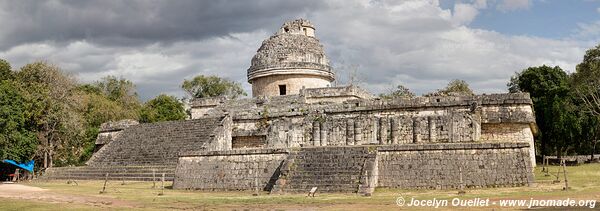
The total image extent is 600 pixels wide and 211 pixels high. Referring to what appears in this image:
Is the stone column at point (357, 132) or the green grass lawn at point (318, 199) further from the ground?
the stone column at point (357, 132)

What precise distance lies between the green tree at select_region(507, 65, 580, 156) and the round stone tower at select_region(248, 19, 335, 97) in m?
12.1

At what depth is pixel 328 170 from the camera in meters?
18.0

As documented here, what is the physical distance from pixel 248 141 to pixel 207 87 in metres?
30.6

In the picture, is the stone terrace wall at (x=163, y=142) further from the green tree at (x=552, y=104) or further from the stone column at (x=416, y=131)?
the green tree at (x=552, y=104)

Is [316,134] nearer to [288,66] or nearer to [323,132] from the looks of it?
[323,132]

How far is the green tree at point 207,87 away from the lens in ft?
182

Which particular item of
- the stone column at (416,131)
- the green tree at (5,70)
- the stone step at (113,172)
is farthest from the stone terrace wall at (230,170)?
the green tree at (5,70)

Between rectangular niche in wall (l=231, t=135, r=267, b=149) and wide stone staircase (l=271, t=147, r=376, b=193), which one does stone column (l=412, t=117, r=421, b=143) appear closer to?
wide stone staircase (l=271, t=147, r=376, b=193)

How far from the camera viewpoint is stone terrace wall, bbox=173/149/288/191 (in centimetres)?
1942

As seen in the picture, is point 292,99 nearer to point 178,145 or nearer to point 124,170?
point 178,145

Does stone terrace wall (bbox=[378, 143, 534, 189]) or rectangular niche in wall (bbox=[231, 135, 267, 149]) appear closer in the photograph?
stone terrace wall (bbox=[378, 143, 534, 189])

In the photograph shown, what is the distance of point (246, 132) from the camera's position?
26.0 metres

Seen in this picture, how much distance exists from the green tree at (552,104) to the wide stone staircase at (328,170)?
1935 cm

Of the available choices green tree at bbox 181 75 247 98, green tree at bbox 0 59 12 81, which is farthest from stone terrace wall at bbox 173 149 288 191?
green tree at bbox 181 75 247 98
